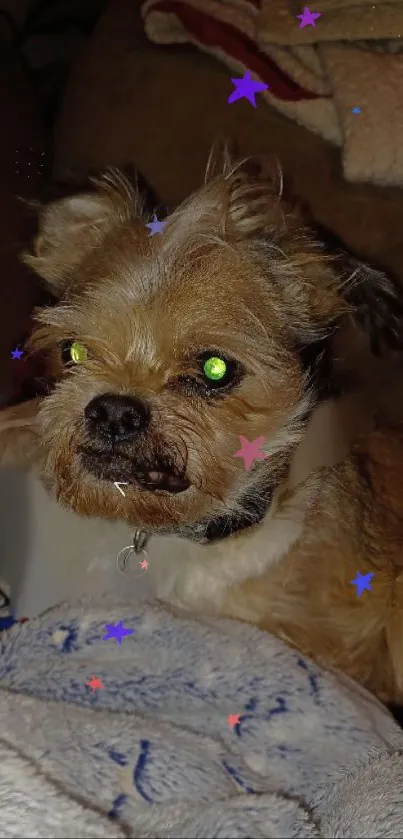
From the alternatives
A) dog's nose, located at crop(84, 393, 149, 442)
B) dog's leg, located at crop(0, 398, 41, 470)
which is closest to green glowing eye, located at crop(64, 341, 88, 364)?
dog's nose, located at crop(84, 393, 149, 442)

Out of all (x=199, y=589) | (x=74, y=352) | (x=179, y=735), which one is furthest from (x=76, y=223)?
(x=179, y=735)

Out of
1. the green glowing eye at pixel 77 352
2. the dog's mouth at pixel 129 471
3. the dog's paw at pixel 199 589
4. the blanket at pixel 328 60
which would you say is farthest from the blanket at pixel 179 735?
the blanket at pixel 328 60

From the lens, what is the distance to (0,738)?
4.29 feet

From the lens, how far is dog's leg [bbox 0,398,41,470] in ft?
7.17

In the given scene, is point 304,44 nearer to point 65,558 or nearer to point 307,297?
point 307,297

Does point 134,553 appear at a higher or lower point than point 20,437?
lower

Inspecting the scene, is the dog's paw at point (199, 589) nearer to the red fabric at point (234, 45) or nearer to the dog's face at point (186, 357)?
the dog's face at point (186, 357)

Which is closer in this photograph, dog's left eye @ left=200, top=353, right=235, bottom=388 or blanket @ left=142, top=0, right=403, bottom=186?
dog's left eye @ left=200, top=353, right=235, bottom=388

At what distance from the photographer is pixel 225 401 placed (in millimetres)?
1756

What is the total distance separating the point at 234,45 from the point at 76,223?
0.77 m

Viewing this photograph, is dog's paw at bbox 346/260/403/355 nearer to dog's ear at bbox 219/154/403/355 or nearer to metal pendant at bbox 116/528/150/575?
dog's ear at bbox 219/154/403/355

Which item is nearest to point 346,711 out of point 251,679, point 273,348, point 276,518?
point 251,679

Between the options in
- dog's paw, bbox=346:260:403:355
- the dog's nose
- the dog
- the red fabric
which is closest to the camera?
the dog's nose

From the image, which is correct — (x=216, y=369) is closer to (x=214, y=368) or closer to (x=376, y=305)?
(x=214, y=368)
